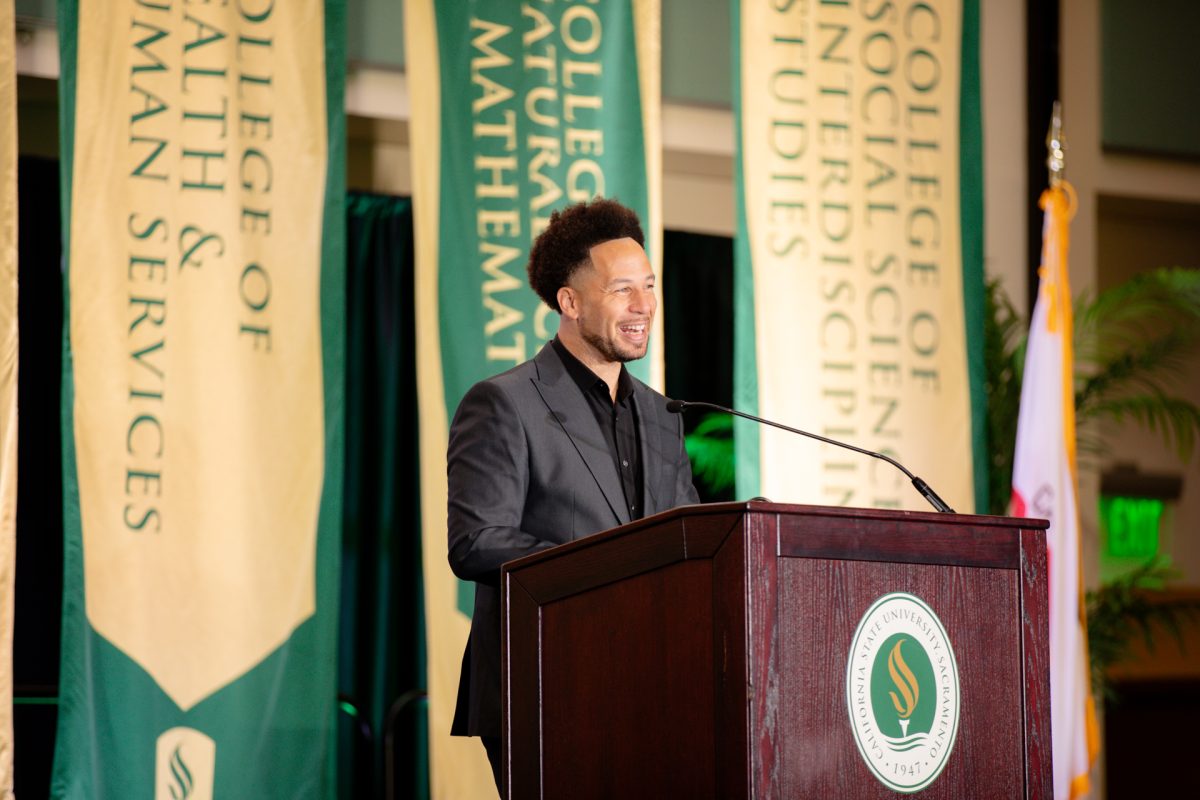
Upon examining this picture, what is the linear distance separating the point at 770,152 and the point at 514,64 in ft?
2.91

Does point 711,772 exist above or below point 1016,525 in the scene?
below

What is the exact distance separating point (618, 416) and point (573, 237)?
13.2 inches

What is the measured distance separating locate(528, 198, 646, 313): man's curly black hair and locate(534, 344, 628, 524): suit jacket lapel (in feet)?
0.50

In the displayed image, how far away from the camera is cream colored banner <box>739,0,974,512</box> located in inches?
195

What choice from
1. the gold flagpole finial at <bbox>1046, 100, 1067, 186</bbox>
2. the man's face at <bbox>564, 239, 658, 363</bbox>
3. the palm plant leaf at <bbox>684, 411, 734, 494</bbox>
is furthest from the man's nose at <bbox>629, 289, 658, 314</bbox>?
the gold flagpole finial at <bbox>1046, 100, 1067, 186</bbox>

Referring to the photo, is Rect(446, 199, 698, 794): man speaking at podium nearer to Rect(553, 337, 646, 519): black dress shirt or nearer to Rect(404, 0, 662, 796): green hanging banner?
Rect(553, 337, 646, 519): black dress shirt

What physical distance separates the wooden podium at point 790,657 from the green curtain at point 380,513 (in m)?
3.77

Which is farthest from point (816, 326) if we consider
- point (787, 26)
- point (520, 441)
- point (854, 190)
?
point (520, 441)

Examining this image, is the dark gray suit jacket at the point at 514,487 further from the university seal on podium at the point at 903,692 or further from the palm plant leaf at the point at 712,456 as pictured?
the palm plant leaf at the point at 712,456

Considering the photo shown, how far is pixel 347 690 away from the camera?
5.75 meters

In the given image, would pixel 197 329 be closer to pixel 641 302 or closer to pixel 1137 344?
pixel 641 302

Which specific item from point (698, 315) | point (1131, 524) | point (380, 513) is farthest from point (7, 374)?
point (1131, 524)

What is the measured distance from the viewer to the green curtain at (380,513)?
5770 mm

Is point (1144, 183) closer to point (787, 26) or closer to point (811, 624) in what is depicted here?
point (787, 26)
